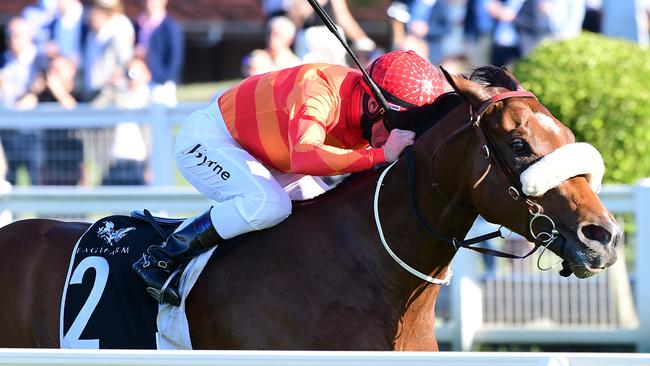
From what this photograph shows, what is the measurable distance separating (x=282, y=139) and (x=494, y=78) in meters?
0.85

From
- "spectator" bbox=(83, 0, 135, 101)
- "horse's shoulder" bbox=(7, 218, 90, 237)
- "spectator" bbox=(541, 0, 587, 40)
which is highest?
"horse's shoulder" bbox=(7, 218, 90, 237)

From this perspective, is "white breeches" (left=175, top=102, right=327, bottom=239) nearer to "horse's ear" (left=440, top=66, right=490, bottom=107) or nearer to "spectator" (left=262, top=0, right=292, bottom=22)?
"horse's ear" (left=440, top=66, right=490, bottom=107)

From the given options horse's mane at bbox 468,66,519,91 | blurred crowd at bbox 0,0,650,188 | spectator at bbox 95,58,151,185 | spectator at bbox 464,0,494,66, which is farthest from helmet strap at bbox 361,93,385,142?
spectator at bbox 464,0,494,66

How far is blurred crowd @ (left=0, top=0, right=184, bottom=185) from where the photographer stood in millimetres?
9547

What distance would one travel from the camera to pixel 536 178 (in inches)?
156

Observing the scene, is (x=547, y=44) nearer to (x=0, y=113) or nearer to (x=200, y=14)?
(x=0, y=113)

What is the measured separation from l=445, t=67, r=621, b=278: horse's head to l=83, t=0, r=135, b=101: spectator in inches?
278

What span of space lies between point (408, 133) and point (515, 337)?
3.42m

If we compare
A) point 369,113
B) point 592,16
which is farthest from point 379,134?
point 592,16

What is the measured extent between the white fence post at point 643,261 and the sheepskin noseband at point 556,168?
3394mm

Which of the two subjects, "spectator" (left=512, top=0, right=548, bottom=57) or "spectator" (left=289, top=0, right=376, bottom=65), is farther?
"spectator" (left=512, top=0, right=548, bottom=57)

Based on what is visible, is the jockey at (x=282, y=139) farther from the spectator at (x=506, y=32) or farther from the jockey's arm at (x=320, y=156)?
the spectator at (x=506, y=32)

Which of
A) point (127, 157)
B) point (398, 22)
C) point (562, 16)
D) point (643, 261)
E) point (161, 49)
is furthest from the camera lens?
point (161, 49)

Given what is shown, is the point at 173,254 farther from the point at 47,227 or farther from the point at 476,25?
the point at 476,25
